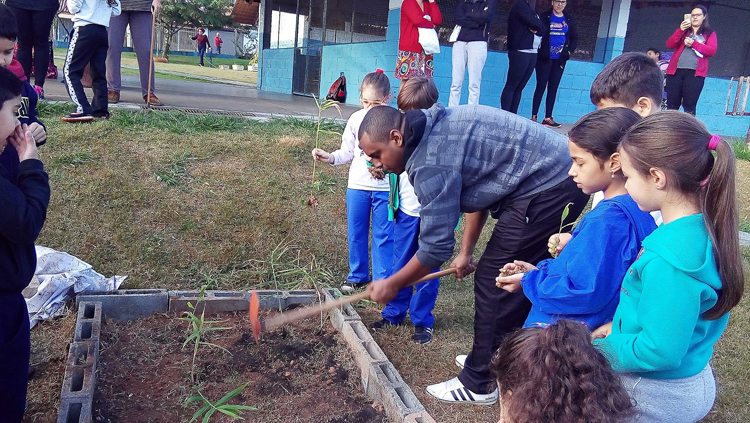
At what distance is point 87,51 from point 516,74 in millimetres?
4827

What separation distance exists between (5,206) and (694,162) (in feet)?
6.47

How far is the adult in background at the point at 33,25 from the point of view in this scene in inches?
200

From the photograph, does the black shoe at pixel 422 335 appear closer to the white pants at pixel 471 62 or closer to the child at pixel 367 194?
the child at pixel 367 194

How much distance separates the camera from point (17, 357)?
6.08 ft

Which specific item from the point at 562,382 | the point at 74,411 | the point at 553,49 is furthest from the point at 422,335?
the point at 553,49

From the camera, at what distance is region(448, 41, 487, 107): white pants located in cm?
664

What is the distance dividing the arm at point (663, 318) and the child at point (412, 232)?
5.44 feet

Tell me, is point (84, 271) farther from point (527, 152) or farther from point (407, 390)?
point (527, 152)

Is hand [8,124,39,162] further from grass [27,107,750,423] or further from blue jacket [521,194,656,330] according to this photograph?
blue jacket [521,194,656,330]

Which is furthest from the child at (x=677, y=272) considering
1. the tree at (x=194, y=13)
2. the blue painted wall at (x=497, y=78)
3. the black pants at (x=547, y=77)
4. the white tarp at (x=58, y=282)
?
the tree at (x=194, y=13)

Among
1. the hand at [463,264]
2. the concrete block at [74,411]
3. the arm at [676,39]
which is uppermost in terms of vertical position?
the arm at [676,39]

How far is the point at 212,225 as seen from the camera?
4.11 metres

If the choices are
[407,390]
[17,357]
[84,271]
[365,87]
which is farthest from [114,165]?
[407,390]

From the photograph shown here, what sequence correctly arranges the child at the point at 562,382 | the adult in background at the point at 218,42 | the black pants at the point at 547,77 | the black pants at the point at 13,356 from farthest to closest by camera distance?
the adult in background at the point at 218,42, the black pants at the point at 547,77, the black pants at the point at 13,356, the child at the point at 562,382
